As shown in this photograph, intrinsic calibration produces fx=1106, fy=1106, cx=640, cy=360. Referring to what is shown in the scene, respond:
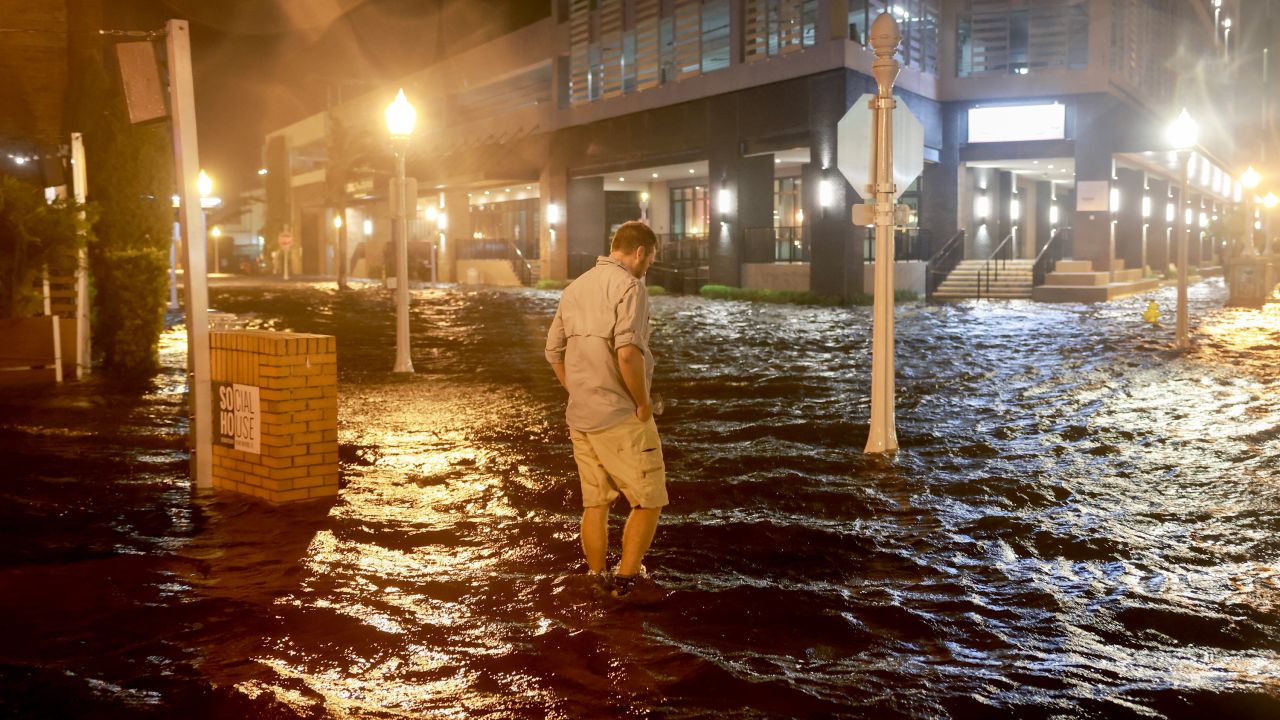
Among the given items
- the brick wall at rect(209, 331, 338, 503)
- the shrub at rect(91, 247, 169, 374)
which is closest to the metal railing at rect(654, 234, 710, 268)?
the shrub at rect(91, 247, 169, 374)

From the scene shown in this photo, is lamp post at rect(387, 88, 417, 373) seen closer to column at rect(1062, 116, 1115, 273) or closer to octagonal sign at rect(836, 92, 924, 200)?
octagonal sign at rect(836, 92, 924, 200)

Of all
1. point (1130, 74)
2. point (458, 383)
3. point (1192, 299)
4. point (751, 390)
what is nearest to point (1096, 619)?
point (751, 390)

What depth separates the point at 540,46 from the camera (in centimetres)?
4941

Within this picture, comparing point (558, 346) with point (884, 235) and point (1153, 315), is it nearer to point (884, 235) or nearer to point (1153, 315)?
point (884, 235)

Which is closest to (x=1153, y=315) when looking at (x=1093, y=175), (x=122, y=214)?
(x=1093, y=175)

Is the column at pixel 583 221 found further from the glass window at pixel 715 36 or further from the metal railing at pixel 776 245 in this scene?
the metal railing at pixel 776 245

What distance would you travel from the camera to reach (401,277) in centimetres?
1584

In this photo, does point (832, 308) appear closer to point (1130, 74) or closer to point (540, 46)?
point (1130, 74)

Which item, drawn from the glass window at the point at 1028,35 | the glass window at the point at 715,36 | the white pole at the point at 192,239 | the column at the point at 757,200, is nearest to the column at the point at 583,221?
the glass window at the point at 715,36

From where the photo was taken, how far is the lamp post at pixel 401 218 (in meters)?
15.2

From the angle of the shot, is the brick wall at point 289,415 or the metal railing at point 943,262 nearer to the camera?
the brick wall at point 289,415

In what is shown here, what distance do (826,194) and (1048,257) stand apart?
920 cm

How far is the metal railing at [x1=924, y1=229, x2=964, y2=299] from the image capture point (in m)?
38.3

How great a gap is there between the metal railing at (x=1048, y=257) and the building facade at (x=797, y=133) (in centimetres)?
48
